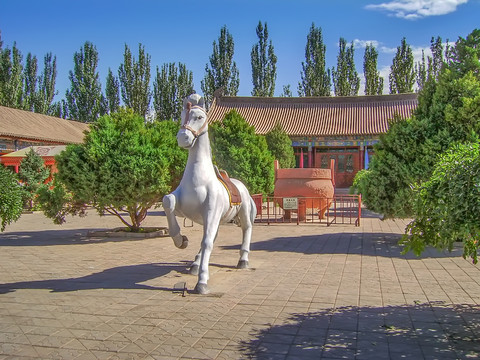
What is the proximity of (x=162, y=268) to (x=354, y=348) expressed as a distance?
4.10 m

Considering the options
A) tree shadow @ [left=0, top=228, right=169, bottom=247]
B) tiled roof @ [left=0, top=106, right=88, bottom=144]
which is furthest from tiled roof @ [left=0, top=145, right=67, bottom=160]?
tree shadow @ [left=0, top=228, right=169, bottom=247]

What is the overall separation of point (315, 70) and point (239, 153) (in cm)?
2587

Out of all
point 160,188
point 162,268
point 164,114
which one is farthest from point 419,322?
point 164,114

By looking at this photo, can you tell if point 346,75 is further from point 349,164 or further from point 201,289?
point 201,289

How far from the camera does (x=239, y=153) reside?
1636cm

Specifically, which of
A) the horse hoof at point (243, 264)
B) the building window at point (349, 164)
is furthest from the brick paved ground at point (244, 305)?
the building window at point (349, 164)

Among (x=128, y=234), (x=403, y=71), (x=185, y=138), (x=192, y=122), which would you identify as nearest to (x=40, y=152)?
(x=128, y=234)

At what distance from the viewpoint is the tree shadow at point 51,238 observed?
33.8 feet

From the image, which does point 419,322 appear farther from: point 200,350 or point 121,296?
point 121,296

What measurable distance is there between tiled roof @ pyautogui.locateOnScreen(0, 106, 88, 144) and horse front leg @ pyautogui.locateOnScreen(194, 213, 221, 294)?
60.0 ft

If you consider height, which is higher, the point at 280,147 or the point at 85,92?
the point at 85,92

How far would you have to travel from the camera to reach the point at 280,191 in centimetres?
1391

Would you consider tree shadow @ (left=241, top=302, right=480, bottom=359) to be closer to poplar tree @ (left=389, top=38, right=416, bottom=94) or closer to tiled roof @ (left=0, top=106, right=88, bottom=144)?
tiled roof @ (left=0, top=106, right=88, bottom=144)

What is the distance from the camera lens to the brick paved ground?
379 cm
